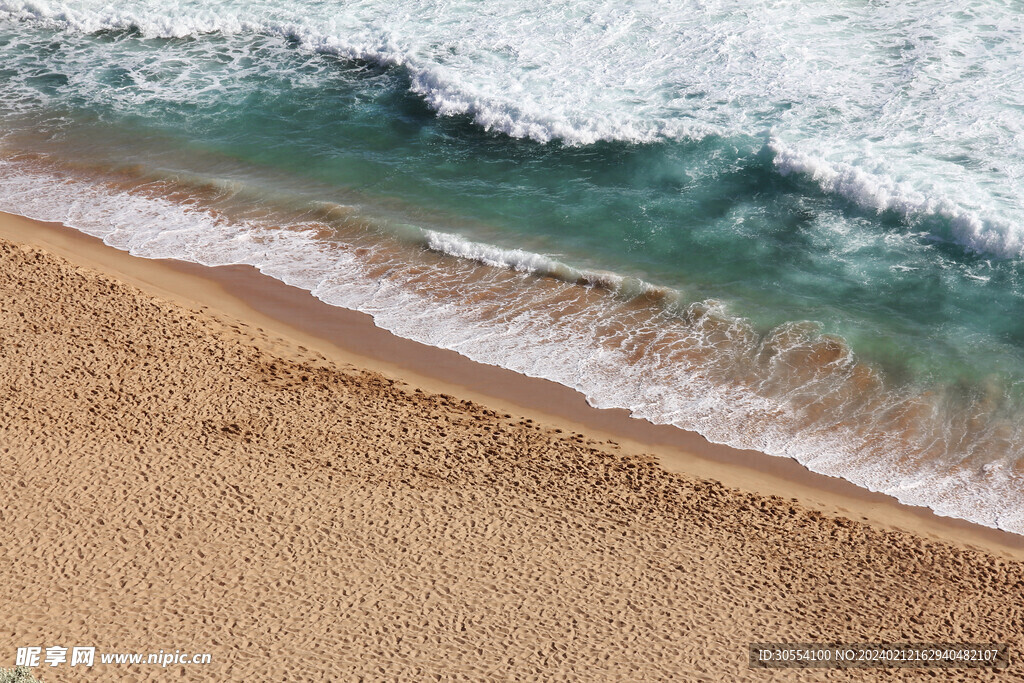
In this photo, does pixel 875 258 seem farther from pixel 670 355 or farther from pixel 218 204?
pixel 218 204

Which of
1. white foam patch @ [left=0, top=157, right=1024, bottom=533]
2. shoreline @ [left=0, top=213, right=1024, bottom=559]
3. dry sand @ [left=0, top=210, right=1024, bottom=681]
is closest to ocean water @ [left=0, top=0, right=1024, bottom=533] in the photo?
white foam patch @ [left=0, top=157, right=1024, bottom=533]

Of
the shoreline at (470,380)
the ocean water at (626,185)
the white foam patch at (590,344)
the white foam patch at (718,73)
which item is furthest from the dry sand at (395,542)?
the white foam patch at (718,73)

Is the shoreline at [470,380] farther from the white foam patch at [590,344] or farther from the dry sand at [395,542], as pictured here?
the white foam patch at [590,344]

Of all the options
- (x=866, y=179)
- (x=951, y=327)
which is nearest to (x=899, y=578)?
(x=951, y=327)

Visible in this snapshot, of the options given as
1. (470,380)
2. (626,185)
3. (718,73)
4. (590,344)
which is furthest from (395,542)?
(718,73)

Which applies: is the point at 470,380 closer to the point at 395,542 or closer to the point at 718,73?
the point at 395,542

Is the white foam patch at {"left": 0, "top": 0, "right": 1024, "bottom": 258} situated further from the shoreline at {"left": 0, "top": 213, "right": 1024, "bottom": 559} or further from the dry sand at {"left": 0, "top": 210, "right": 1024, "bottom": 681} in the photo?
the dry sand at {"left": 0, "top": 210, "right": 1024, "bottom": 681}
